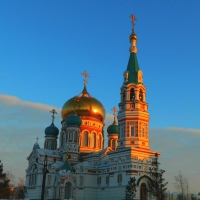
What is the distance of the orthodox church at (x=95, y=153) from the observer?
29.6 meters

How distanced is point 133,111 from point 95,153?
822cm

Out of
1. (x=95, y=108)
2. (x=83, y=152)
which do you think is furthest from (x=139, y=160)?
(x=95, y=108)

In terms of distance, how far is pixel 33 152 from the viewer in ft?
124

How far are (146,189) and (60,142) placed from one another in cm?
1582

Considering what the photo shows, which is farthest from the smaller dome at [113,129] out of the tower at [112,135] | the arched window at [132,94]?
the arched window at [132,94]

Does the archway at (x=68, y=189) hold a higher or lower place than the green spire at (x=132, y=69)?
lower

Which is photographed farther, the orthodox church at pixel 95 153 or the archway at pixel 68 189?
the archway at pixel 68 189

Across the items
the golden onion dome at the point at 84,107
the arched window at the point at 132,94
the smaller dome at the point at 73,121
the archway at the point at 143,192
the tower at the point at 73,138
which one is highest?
the golden onion dome at the point at 84,107

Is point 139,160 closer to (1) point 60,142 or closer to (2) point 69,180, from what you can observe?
(2) point 69,180

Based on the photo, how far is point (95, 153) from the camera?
118 ft

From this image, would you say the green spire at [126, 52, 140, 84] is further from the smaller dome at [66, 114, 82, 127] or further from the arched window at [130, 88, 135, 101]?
the smaller dome at [66, 114, 82, 127]

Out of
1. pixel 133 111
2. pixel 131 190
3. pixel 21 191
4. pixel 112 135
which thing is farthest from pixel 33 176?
pixel 133 111

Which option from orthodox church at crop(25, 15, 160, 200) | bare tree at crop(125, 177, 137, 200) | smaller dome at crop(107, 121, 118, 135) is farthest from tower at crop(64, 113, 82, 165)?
bare tree at crop(125, 177, 137, 200)

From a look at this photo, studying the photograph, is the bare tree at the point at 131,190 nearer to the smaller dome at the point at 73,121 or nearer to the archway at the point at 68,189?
the archway at the point at 68,189
